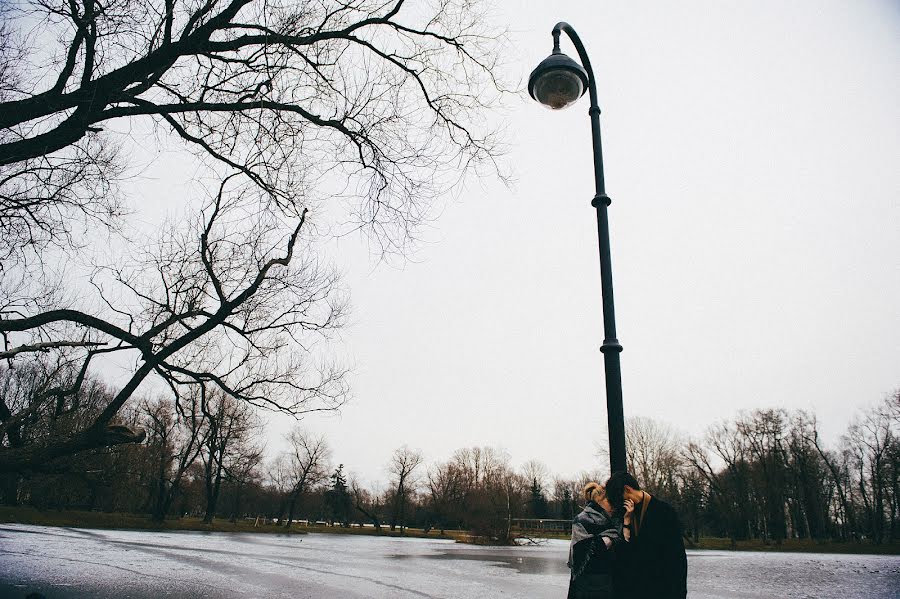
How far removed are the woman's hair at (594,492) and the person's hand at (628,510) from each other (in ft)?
0.63

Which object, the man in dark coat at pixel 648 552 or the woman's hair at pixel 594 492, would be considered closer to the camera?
the man in dark coat at pixel 648 552

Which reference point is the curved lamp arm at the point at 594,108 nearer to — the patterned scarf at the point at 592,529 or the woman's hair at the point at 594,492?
the woman's hair at the point at 594,492

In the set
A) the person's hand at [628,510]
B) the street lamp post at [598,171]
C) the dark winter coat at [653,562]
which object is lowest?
the dark winter coat at [653,562]

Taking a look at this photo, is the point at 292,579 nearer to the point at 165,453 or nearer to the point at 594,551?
the point at 594,551

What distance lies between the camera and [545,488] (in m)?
93.9

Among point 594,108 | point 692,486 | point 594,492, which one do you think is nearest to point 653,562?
point 594,492

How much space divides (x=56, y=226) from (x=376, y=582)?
933cm

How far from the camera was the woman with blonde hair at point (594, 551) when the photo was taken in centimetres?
361

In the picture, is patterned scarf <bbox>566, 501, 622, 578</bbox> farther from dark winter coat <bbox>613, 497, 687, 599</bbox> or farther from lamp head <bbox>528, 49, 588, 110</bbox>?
lamp head <bbox>528, 49, 588, 110</bbox>

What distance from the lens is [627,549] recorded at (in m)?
3.60

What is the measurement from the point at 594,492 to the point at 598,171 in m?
2.79

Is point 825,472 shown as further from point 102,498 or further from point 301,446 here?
point 102,498

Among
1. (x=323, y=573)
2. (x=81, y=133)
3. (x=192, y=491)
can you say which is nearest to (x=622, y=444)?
(x=81, y=133)

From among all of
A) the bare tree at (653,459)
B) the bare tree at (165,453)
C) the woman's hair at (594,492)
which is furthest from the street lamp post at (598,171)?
the bare tree at (653,459)
